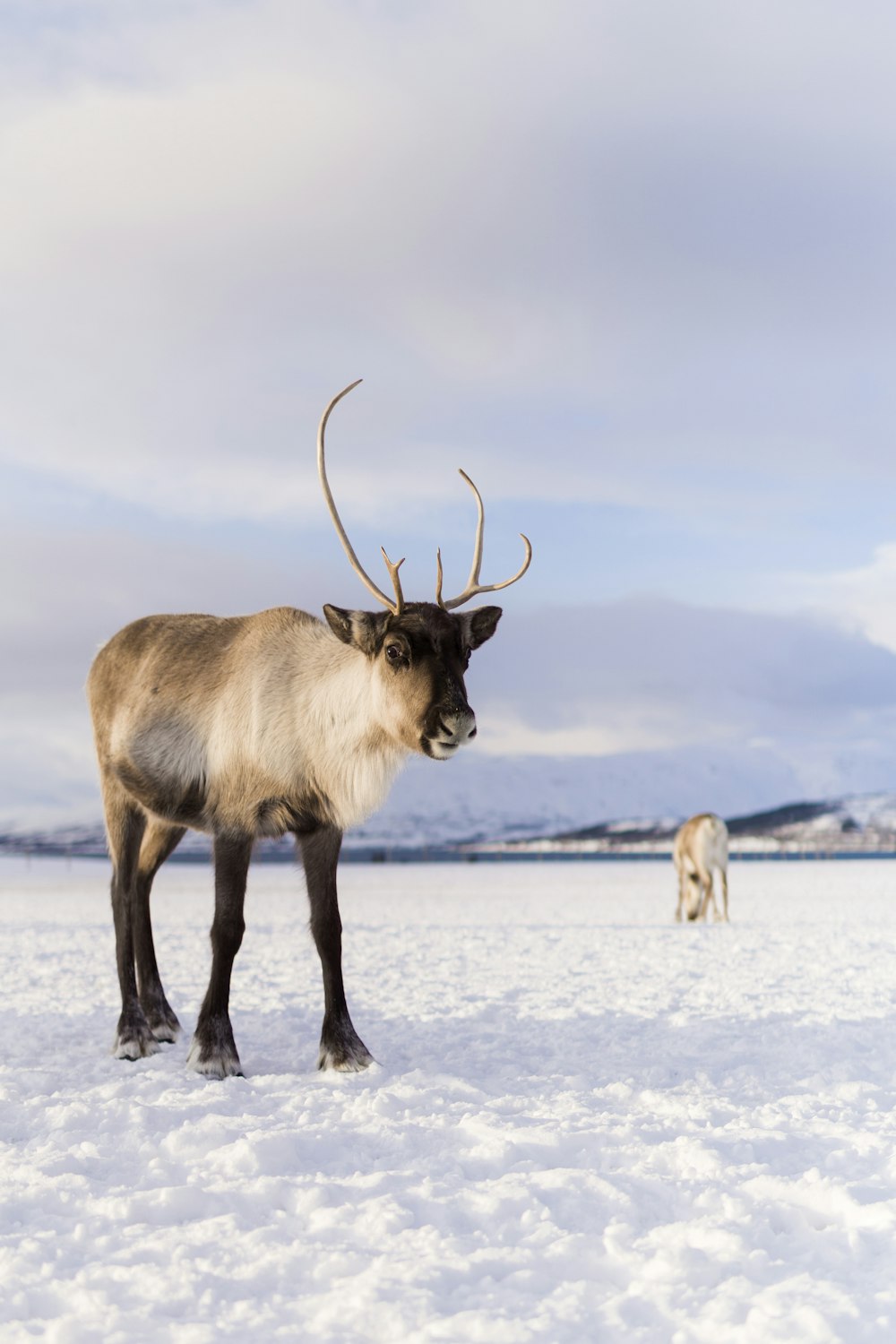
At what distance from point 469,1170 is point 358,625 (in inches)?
111

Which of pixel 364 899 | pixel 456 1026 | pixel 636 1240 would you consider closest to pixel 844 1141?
pixel 636 1240

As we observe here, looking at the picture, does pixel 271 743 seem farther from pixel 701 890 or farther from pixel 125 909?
pixel 701 890

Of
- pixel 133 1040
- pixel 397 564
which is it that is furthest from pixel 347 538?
pixel 133 1040

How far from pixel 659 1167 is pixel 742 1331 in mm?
1474

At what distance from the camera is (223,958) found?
6.96m

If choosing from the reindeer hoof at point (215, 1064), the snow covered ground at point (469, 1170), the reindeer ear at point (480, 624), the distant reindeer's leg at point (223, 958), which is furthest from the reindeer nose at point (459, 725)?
the reindeer hoof at point (215, 1064)

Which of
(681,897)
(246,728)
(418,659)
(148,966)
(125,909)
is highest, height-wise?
(418,659)

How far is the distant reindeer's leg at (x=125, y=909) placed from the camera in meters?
7.62

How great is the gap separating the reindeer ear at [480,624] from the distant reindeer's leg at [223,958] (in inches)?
68.6

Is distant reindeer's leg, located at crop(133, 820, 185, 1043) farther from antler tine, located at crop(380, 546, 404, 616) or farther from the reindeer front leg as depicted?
the reindeer front leg

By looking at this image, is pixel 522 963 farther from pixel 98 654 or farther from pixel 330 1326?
pixel 330 1326

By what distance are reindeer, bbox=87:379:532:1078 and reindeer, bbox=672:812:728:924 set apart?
13.2 m

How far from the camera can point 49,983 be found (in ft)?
36.3

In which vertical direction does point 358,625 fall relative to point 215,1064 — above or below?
above
